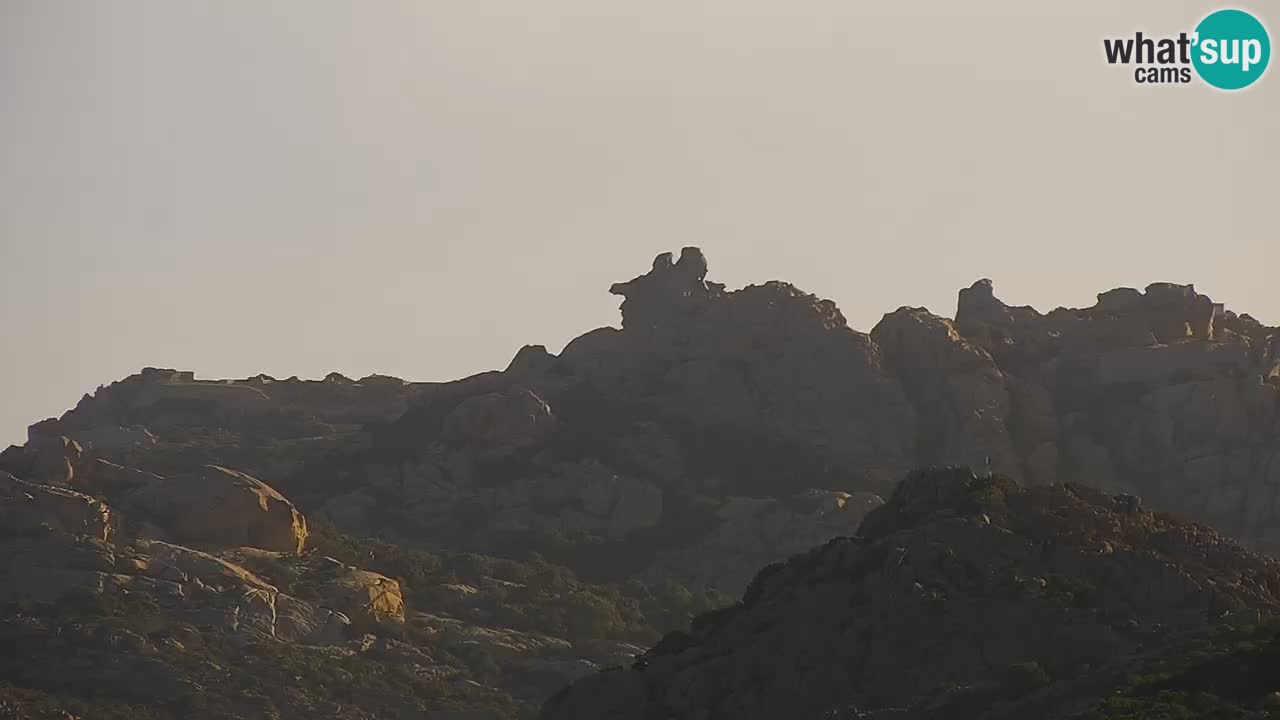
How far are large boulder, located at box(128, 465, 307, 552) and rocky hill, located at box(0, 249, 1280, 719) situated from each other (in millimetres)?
169

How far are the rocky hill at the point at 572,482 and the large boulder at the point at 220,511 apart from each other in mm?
169

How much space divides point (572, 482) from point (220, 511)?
42.5m

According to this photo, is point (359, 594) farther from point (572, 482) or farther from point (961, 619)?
point (961, 619)

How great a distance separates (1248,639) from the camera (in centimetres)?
6438

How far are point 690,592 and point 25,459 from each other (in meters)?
A: 41.6

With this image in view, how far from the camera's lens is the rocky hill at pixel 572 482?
369 ft

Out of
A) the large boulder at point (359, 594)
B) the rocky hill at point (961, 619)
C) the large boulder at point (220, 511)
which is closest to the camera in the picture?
the rocky hill at point (961, 619)

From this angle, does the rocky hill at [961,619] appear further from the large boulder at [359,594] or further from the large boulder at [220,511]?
the large boulder at [220,511]

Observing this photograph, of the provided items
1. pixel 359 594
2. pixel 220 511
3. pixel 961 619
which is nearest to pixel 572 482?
pixel 220 511

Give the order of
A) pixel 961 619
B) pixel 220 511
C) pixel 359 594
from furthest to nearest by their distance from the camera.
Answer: pixel 220 511 < pixel 359 594 < pixel 961 619

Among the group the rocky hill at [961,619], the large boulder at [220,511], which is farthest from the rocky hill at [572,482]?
the rocky hill at [961,619]

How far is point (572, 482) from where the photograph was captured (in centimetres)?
16262

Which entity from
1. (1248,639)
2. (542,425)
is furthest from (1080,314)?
(1248,639)

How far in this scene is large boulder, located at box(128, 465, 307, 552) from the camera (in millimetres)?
123875
